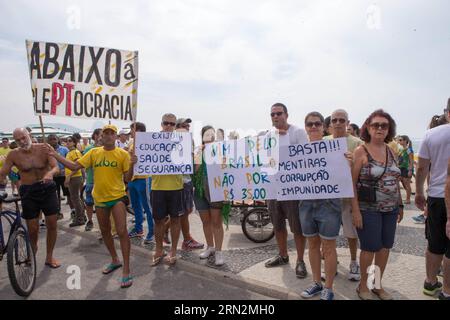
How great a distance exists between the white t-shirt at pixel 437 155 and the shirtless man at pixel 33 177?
5.04 meters

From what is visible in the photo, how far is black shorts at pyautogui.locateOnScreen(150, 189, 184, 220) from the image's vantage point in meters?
4.76

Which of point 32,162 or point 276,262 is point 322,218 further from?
point 32,162

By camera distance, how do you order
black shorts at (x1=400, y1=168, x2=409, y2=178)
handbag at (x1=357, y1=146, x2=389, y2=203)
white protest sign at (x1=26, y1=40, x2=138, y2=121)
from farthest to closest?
1. black shorts at (x1=400, y1=168, x2=409, y2=178)
2. white protest sign at (x1=26, y1=40, x2=138, y2=121)
3. handbag at (x1=357, y1=146, x2=389, y2=203)

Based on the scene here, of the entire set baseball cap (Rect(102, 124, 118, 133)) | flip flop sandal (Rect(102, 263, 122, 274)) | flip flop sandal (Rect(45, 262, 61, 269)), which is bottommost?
flip flop sandal (Rect(45, 262, 61, 269))

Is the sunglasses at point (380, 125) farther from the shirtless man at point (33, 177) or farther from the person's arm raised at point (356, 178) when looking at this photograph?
the shirtless man at point (33, 177)

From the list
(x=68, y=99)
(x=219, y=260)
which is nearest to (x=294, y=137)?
(x=219, y=260)

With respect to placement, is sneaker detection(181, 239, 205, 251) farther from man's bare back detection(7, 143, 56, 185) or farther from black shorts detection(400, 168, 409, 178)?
black shorts detection(400, 168, 409, 178)

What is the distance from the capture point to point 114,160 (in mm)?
4457

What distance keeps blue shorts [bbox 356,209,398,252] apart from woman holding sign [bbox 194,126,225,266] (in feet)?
6.87

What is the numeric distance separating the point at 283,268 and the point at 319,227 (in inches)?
52.5

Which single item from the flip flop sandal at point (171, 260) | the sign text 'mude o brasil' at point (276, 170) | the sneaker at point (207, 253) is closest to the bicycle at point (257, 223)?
the sneaker at point (207, 253)

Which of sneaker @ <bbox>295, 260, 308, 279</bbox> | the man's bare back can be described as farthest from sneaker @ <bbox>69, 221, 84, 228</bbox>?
sneaker @ <bbox>295, 260, 308, 279</bbox>
